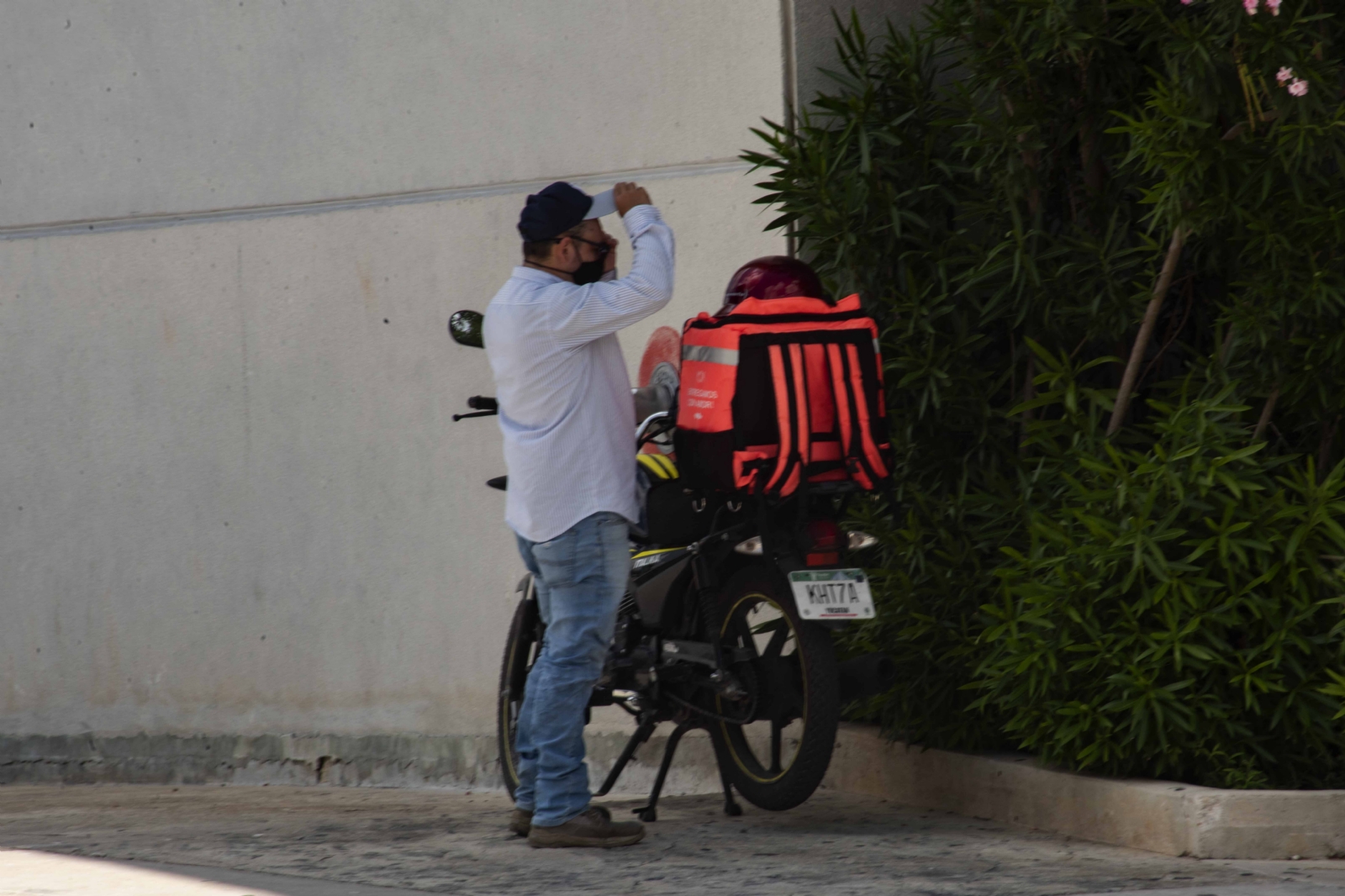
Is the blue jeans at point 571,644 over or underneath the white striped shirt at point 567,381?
underneath

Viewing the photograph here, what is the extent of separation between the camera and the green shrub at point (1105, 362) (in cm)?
437

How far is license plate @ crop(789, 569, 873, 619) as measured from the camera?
439cm

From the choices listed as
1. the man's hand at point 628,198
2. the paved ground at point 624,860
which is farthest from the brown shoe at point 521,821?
the man's hand at point 628,198

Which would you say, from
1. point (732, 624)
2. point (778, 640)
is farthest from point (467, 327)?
point (778, 640)

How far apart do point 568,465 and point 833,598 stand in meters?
0.83

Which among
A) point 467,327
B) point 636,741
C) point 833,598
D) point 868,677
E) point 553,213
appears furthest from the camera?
point 636,741

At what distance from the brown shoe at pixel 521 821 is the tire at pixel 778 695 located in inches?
24.9

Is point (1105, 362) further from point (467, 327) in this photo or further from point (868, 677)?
point (467, 327)

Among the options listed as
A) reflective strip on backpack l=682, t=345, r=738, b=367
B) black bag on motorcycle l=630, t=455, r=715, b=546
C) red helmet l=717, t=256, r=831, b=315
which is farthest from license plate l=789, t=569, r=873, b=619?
red helmet l=717, t=256, r=831, b=315

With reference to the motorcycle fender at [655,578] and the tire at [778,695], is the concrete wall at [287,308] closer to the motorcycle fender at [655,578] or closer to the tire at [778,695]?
the motorcycle fender at [655,578]

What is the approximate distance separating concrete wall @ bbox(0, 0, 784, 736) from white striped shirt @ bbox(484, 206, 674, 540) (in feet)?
5.58

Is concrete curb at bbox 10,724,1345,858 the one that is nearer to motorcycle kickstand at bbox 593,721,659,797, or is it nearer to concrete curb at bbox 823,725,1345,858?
concrete curb at bbox 823,725,1345,858

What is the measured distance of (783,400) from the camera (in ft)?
14.3

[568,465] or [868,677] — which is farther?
[868,677]
